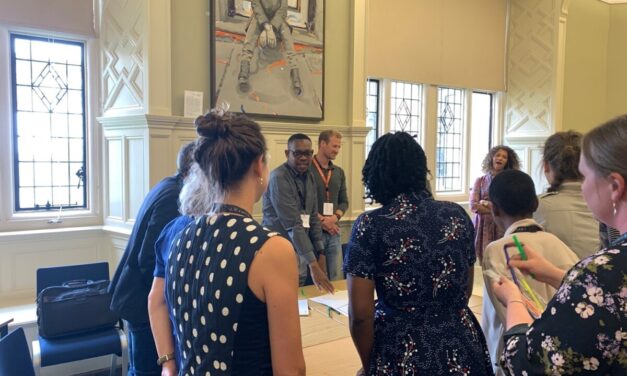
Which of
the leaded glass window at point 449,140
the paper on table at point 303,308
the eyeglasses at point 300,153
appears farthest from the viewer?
the leaded glass window at point 449,140

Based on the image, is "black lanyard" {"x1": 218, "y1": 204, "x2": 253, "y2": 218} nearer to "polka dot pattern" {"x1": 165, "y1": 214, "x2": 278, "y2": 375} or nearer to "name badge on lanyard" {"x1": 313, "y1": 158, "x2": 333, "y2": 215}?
"polka dot pattern" {"x1": 165, "y1": 214, "x2": 278, "y2": 375}

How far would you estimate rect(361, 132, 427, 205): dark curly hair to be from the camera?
142 cm

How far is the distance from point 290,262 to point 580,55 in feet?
24.5

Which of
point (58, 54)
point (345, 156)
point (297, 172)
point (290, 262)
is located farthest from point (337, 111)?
point (290, 262)

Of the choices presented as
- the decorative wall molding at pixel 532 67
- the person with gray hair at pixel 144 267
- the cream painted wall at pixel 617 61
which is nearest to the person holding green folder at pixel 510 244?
the person with gray hair at pixel 144 267

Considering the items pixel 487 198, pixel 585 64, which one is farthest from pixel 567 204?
pixel 585 64

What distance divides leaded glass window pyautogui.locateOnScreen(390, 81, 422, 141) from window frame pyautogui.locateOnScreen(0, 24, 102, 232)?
128 inches

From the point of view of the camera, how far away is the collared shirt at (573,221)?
1906mm

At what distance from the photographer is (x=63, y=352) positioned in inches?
115

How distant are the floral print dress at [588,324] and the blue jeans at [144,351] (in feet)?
4.91

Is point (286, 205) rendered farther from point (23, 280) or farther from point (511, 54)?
point (511, 54)

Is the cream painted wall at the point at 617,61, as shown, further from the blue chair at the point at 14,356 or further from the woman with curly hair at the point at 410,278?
the blue chair at the point at 14,356

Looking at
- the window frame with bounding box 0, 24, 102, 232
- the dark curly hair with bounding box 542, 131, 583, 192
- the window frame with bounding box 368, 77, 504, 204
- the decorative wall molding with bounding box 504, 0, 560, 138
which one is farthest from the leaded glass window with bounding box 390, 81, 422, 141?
the dark curly hair with bounding box 542, 131, 583, 192

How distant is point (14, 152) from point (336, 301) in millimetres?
2814
